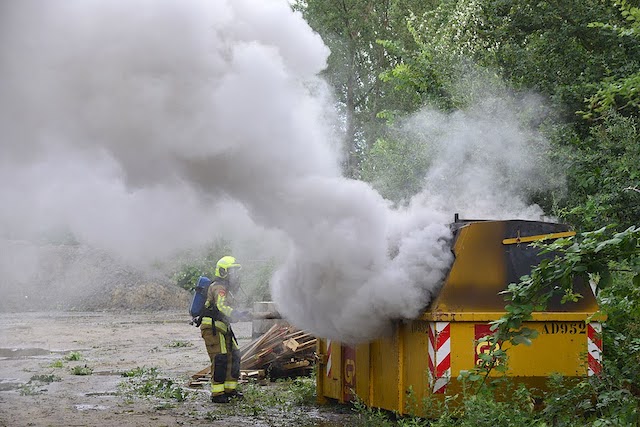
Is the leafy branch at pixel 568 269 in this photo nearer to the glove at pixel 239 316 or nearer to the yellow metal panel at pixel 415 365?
the yellow metal panel at pixel 415 365

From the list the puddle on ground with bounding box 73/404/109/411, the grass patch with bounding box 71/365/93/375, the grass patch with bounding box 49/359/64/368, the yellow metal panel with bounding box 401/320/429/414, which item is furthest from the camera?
the grass patch with bounding box 49/359/64/368

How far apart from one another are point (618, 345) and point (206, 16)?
4.65 m

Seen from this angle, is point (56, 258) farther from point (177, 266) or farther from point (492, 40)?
point (492, 40)

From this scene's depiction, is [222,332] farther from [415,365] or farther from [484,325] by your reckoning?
[484,325]

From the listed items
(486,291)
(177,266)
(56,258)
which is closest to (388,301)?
(486,291)

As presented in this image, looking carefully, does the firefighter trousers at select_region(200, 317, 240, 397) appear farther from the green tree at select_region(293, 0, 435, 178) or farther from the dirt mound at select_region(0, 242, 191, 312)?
the dirt mound at select_region(0, 242, 191, 312)

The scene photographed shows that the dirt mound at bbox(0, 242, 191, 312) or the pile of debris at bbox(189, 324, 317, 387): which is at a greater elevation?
the dirt mound at bbox(0, 242, 191, 312)

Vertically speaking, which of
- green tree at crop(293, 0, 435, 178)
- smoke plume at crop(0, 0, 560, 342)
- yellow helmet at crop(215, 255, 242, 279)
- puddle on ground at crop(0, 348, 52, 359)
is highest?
green tree at crop(293, 0, 435, 178)

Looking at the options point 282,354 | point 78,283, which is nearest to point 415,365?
point 282,354

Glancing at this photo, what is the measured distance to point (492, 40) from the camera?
519 inches

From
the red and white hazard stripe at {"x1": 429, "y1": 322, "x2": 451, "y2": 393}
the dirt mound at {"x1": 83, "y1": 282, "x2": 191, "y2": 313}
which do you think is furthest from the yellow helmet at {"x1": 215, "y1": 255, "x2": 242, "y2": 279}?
the dirt mound at {"x1": 83, "y1": 282, "x2": 191, "y2": 313}

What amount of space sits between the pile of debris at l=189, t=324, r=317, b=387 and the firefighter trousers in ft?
5.29

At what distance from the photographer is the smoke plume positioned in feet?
Result: 21.1

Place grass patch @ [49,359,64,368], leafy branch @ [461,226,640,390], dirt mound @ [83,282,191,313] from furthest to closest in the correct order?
dirt mound @ [83,282,191,313] → grass patch @ [49,359,64,368] → leafy branch @ [461,226,640,390]
